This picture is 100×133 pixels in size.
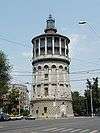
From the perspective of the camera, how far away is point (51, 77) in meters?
105

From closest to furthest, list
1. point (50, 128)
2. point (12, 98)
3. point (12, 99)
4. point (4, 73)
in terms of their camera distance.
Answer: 1. point (50, 128)
2. point (4, 73)
3. point (12, 98)
4. point (12, 99)

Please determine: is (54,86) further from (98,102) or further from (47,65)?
(98,102)

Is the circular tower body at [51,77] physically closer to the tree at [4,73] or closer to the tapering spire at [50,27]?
the tapering spire at [50,27]

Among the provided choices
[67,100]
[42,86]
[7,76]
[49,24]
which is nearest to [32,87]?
[42,86]

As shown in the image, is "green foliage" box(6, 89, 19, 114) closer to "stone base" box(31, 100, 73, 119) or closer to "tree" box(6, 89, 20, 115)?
"tree" box(6, 89, 20, 115)

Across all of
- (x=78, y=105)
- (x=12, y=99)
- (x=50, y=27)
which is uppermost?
(x=50, y=27)

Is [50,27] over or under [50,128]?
over

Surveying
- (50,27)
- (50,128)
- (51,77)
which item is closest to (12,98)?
(51,77)

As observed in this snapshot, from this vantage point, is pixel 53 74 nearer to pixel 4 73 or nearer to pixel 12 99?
pixel 12 99

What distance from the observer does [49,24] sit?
110 m

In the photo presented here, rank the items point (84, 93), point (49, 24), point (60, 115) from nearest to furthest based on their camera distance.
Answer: point (60, 115)
point (49, 24)
point (84, 93)

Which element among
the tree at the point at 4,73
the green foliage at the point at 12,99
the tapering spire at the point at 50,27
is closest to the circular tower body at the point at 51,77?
the tapering spire at the point at 50,27

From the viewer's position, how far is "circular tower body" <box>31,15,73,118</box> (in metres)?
104

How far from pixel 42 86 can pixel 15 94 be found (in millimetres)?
17016
